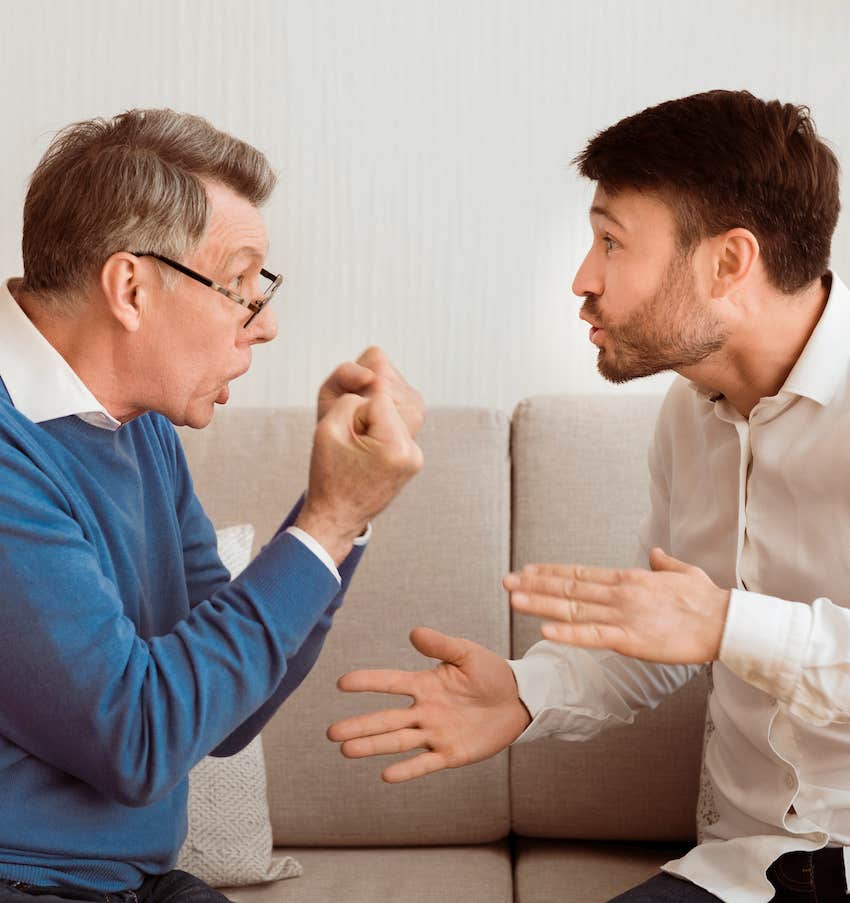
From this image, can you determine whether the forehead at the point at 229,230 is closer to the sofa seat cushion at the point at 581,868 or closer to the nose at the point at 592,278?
the nose at the point at 592,278

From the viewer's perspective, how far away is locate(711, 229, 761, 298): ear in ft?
5.07

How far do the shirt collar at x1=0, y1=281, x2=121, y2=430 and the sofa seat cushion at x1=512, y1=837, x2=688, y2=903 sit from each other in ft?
2.89

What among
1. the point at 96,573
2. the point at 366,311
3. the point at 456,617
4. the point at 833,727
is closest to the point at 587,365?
the point at 366,311

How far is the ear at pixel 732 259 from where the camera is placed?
1.54 metres

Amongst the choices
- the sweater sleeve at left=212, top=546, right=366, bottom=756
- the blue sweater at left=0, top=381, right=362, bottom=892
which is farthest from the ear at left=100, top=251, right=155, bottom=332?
the sweater sleeve at left=212, top=546, right=366, bottom=756

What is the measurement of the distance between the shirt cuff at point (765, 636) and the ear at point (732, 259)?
18.3 inches

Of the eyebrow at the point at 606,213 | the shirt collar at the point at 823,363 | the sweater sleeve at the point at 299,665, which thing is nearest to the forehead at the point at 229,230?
the sweater sleeve at the point at 299,665

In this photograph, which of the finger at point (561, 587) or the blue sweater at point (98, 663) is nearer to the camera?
the blue sweater at point (98, 663)

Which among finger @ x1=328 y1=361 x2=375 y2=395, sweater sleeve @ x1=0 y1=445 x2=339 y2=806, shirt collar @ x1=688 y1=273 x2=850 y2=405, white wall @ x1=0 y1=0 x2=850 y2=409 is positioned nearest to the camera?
sweater sleeve @ x1=0 y1=445 x2=339 y2=806

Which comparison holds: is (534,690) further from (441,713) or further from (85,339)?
(85,339)

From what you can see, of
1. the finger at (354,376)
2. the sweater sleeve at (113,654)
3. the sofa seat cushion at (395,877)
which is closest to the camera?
the sweater sleeve at (113,654)

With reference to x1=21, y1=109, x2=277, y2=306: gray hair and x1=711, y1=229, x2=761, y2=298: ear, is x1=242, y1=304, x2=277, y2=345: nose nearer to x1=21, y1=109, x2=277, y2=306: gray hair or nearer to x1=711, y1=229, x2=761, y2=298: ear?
x1=21, y1=109, x2=277, y2=306: gray hair

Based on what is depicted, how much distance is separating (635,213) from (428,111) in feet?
2.72

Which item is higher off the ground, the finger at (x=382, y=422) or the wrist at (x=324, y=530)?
the finger at (x=382, y=422)
